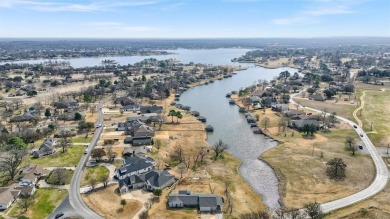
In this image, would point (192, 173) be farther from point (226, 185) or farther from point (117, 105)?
point (117, 105)

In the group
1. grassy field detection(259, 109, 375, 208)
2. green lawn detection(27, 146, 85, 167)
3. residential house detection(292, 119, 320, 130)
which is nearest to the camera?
grassy field detection(259, 109, 375, 208)

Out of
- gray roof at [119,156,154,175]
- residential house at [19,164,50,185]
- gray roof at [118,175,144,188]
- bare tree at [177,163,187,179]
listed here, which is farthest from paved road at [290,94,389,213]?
residential house at [19,164,50,185]

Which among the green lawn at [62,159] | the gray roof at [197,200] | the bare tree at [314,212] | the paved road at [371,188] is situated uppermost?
the bare tree at [314,212]

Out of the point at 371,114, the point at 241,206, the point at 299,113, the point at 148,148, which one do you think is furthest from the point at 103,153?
the point at 371,114

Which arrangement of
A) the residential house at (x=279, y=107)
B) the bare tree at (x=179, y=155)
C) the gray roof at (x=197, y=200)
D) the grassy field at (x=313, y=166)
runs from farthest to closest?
the residential house at (x=279, y=107), the bare tree at (x=179, y=155), the grassy field at (x=313, y=166), the gray roof at (x=197, y=200)

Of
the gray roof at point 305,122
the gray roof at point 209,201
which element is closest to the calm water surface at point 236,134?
the gray roof at point 209,201

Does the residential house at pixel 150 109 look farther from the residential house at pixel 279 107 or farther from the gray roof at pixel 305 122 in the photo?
the gray roof at pixel 305 122

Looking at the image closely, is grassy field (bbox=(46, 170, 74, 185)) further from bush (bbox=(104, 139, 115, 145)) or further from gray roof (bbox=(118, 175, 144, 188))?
bush (bbox=(104, 139, 115, 145))
